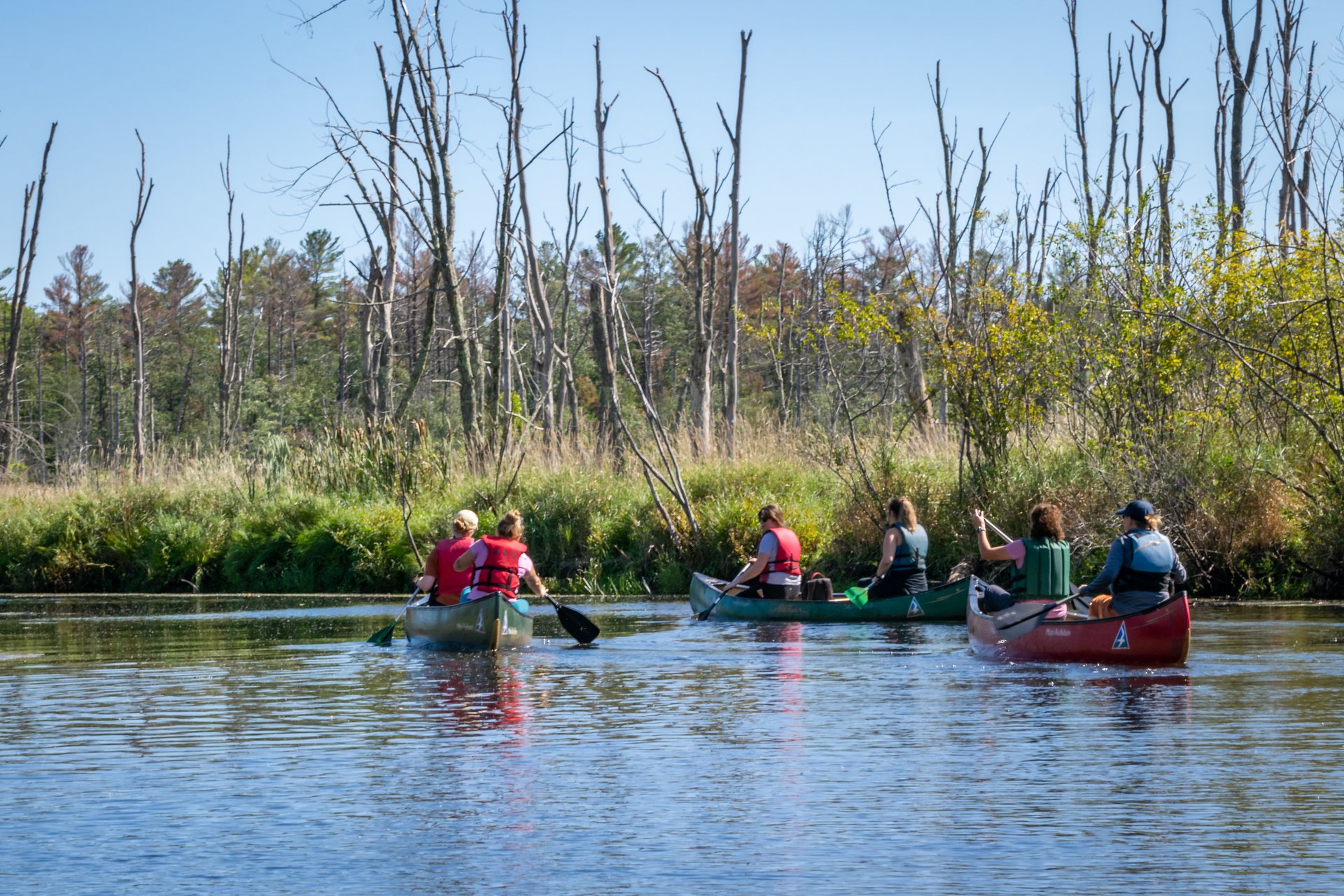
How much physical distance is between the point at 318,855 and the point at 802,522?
1615 centimetres

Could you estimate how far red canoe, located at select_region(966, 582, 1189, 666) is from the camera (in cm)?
1362

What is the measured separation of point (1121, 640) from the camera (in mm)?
14055

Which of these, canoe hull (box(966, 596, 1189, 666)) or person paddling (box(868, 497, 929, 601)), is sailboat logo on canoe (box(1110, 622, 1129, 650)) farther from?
person paddling (box(868, 497, 929, 601))

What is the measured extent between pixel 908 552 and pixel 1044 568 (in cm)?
311

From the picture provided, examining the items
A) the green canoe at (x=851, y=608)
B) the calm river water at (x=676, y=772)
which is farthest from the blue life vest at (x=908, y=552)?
the calm river water at (x=676, y=772)

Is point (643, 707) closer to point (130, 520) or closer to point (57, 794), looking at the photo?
point (57, 794)

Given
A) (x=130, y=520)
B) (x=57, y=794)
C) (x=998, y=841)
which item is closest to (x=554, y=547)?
(x=130, y=520)

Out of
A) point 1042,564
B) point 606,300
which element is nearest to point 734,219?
point 606,300

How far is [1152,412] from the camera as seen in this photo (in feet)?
71.3

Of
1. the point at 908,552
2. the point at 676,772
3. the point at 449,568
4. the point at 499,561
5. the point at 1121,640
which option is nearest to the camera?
the point at 676,772

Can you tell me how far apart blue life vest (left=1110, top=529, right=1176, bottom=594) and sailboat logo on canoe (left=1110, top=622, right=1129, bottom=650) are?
484mm

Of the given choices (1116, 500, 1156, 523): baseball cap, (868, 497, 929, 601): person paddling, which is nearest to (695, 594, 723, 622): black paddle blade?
(868, 497, 929, 601): person paddling

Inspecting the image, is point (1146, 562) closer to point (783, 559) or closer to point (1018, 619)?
point (1018, 619)

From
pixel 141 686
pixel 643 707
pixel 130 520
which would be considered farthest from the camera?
pixel 130 520
